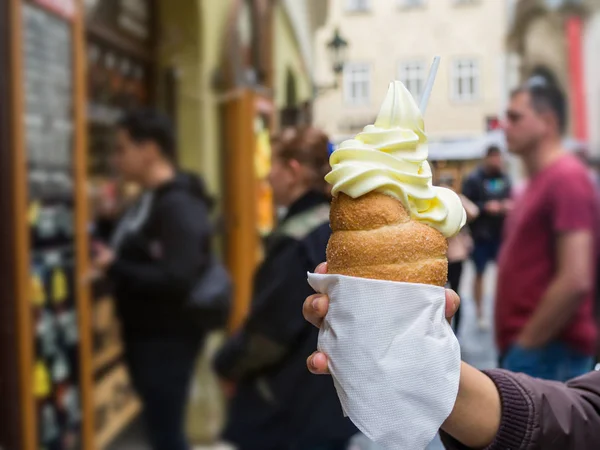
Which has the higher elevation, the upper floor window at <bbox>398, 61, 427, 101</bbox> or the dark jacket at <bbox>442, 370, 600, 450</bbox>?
the upper floor window at <bbox>398, 61, 427, 101</bbox>

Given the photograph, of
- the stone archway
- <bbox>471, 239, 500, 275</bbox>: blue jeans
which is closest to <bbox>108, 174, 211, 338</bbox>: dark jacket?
<bbox>471, 239, 500, 275</bbox>: blue jeans

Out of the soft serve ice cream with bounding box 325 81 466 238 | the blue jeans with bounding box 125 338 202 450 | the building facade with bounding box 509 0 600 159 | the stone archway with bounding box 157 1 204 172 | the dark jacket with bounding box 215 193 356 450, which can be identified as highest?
the stone archway with bounding box 157 1 204 172

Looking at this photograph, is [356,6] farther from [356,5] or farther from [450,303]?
[450,303]

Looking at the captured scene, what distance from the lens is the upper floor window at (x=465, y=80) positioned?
1484 mm

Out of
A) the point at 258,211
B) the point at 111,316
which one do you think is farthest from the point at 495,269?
the point at 258,211

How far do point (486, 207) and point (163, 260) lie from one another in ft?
4.88

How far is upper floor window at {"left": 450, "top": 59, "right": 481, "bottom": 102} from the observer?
1.48 meters

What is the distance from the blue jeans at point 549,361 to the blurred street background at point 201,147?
0.25 ft

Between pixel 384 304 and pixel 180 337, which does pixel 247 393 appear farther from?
pixel 384 304

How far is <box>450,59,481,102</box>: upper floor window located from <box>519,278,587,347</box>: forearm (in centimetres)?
84

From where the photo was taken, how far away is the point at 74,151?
3412 mm

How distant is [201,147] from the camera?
5.02m

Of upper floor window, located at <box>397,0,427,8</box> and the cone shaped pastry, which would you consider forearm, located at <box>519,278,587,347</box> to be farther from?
the cone shaped pastry

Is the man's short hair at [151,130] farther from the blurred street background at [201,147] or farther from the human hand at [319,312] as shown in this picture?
the human hand at [319,312]
